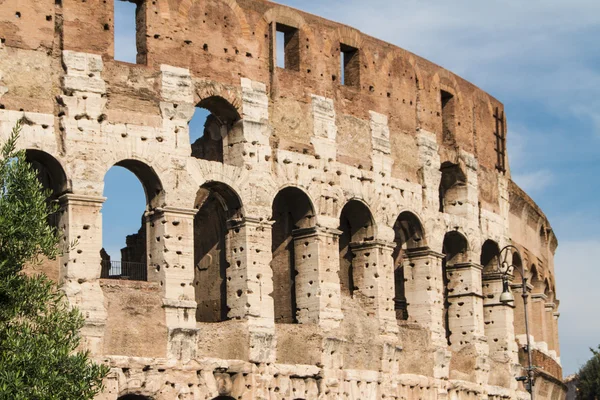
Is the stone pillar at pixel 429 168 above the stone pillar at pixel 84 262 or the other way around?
above

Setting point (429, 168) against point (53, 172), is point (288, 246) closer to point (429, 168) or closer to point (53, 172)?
point (429, 168)

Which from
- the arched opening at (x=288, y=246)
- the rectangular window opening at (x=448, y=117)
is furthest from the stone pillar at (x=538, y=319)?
the arched opening at (x=288, y=246)

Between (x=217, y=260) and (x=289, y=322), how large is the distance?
68.5 inches

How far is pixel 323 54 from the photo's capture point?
24547 mm

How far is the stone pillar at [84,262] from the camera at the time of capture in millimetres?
19688

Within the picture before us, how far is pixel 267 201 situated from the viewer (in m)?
22.7

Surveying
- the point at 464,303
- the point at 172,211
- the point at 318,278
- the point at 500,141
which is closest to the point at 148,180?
the point at 172,211

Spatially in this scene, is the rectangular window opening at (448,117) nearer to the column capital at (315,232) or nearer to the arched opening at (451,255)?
the arched opening at (451,255)

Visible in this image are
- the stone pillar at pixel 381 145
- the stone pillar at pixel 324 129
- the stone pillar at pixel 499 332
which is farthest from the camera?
the stone pillar at pixel 499 332

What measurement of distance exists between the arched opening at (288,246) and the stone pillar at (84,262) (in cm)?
441

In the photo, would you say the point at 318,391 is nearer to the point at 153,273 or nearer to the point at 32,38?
the point at 153,273

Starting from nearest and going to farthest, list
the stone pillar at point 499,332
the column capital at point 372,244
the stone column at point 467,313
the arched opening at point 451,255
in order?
the column capital at point 372,244 < the stone column at point 467,313 < the arched opening at point 451,255 < the stone pillar at point 499,332

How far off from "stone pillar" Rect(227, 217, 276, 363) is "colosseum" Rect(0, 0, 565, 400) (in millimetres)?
37

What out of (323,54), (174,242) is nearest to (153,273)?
(174,242)
